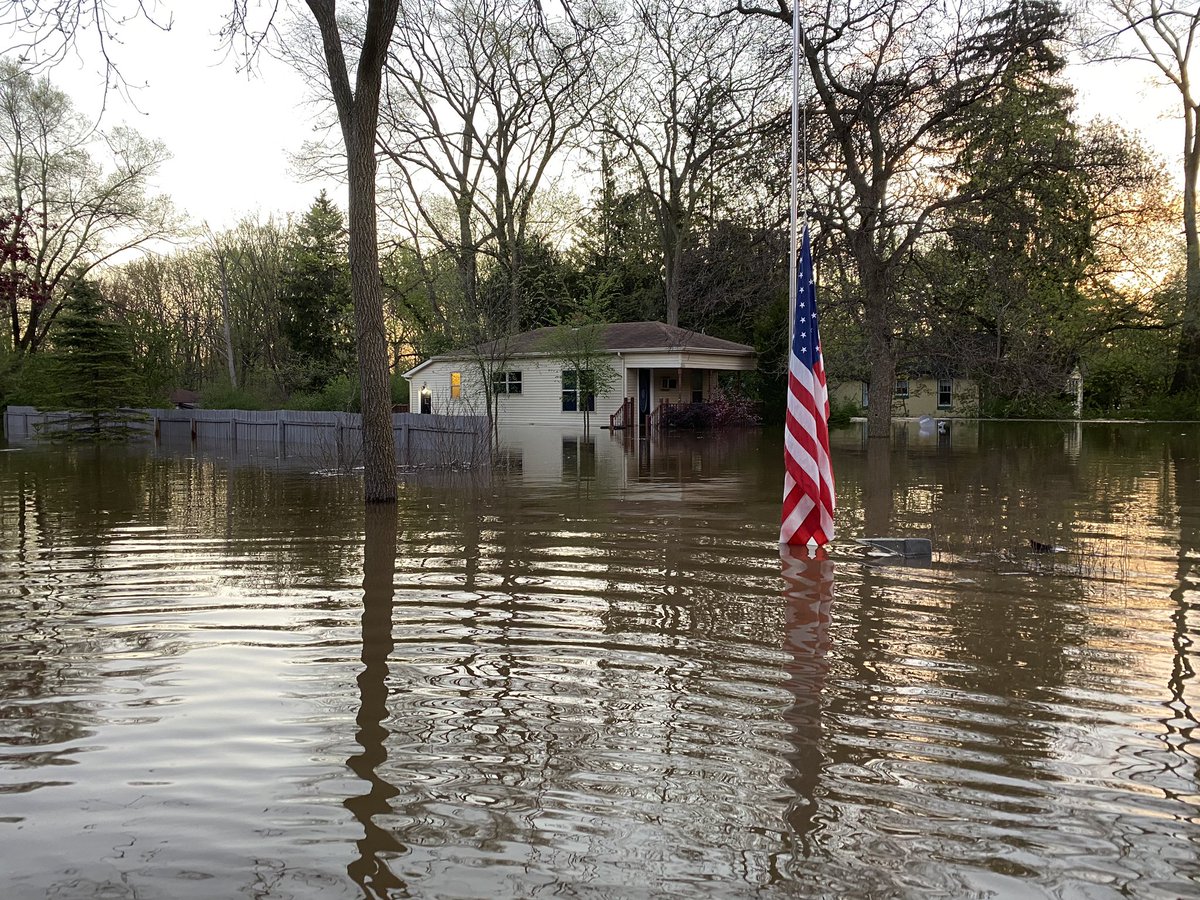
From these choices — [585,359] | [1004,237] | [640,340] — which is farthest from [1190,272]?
[585,359]

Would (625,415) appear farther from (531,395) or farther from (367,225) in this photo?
(367,225)

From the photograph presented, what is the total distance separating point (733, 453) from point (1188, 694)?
19.4 m

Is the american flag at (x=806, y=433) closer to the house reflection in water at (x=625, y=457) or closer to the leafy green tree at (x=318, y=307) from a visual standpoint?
the house reflection in water at (x=625, y=457)

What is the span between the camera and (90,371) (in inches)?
1174

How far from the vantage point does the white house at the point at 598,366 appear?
3847cm

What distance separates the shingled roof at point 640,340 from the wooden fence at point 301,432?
917 centimetres

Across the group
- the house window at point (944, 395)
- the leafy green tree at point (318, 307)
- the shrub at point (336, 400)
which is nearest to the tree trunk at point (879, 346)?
the shrub at point (336, 400)

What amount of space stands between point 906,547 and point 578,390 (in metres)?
29.0

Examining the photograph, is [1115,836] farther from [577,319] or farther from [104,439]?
[577,319]

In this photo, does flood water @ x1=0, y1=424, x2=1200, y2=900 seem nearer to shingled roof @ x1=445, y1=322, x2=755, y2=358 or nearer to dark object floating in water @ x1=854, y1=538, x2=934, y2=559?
dark object floating in water @ x1=854, y1=538, x2=934, y2=559

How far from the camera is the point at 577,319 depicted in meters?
38.8

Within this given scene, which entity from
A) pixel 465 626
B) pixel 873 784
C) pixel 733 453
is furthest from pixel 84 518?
pixel 733 453

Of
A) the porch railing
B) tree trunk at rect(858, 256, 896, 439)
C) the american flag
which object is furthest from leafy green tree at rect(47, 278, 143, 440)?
the american flag

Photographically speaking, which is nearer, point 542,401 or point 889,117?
point 889,117
